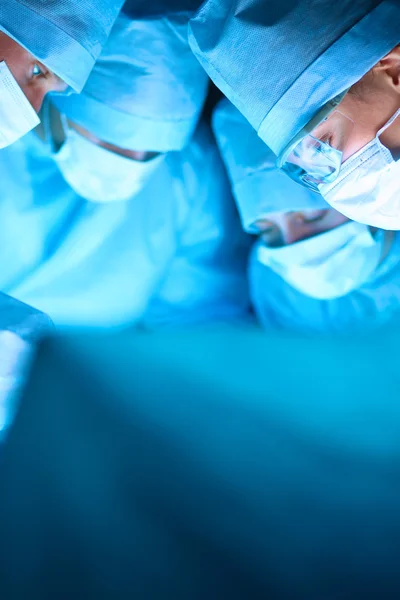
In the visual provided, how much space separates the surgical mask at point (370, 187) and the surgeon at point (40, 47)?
1.47ft

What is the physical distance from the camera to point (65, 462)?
1.28 ft

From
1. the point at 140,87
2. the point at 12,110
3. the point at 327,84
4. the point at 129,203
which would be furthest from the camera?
the point at 129,203

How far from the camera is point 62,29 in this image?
84 centimetres

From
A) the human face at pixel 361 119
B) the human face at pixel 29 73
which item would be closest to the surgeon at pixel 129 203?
the human face at pixel 29 73

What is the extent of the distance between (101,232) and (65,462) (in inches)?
40.1

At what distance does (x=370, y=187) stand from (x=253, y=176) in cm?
36

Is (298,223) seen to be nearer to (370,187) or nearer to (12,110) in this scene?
(370,187)

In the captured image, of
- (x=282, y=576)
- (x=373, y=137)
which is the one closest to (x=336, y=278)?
(x=373, y=137)

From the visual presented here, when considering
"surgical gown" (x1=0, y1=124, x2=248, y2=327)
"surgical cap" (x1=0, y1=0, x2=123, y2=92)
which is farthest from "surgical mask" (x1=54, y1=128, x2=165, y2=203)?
"surgical cap" (x1=0, y1=0, x2=123, y2=92)

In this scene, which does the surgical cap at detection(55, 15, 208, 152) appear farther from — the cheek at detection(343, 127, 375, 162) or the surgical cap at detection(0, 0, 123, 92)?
the cheek at detection(343, 127, 375, 162)

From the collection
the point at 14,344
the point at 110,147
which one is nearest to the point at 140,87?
the point at 110,147

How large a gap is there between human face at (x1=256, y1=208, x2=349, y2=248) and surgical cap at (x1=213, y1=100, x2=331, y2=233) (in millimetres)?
26

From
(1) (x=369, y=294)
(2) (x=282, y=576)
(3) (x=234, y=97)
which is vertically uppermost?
(3) (x=234, y=97)

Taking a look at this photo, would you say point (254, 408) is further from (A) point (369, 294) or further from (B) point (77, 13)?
(A) point (369, 294)
